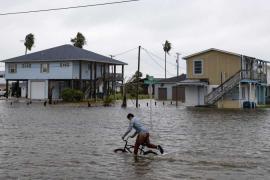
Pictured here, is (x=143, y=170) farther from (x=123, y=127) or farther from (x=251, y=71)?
(x=251, y=71)

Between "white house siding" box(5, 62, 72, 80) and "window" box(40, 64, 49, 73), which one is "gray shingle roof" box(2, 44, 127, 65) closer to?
"white house siding" box(5, 62, 72, 80)

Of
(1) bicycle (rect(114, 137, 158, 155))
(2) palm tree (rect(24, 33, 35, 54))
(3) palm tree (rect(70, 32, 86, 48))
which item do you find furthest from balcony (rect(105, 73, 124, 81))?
(1) bicycle (rect(114, 137, 158, 155))

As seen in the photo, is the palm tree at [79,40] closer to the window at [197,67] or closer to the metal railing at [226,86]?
the window at [197,67]

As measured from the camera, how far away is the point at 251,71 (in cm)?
5559

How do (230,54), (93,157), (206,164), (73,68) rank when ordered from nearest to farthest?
(206,164)
(93,157)
(230,54)
(73,68)

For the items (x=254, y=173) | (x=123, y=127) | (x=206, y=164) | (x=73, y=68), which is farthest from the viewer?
(x=73, y=68)

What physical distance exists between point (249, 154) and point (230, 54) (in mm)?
37508

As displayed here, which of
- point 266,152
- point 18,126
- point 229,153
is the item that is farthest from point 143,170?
point 18,126

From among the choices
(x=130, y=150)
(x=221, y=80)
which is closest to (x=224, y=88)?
(x=221, y=80)

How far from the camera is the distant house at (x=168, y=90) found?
3130 inches

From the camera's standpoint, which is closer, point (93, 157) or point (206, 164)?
point (206, 164)

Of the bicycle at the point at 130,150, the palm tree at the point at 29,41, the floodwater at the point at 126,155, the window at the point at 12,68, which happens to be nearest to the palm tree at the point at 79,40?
the palm tree at the point at 29,41

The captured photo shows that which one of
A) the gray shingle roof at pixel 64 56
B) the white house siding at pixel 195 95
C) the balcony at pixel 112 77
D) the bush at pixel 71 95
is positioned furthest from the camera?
the balcony at pixel 112 77

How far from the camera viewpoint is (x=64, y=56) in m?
66.9
